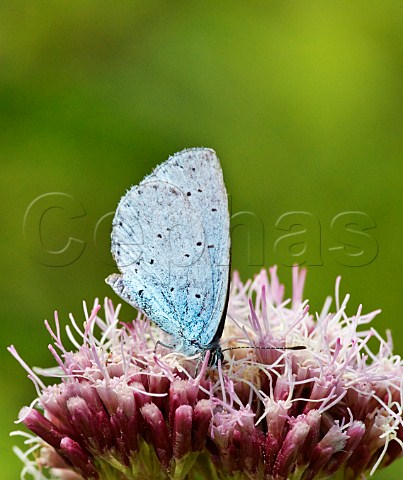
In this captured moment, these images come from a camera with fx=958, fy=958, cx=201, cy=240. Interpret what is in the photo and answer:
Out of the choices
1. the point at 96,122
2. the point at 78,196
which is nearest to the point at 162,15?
the point at 96,122

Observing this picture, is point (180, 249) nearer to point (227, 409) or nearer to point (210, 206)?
point (210, 206)

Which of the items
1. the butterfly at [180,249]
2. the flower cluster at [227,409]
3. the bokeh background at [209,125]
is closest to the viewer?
the flower cluster at [227,409]

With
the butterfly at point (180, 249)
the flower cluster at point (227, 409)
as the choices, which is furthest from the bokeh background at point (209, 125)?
the butterfly at point (180, 249)

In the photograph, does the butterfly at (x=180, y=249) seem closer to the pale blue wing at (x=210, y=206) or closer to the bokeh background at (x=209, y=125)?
the pale blue wing at (x=210, y=206)

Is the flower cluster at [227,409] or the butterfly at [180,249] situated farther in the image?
the butterfly at [180,249]

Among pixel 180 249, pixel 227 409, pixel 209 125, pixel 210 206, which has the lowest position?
pixel 227 409

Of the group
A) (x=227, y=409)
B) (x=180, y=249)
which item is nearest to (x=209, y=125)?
(x=180, y=249)

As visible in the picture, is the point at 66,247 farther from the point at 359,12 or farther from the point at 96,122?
the point at 359,12
